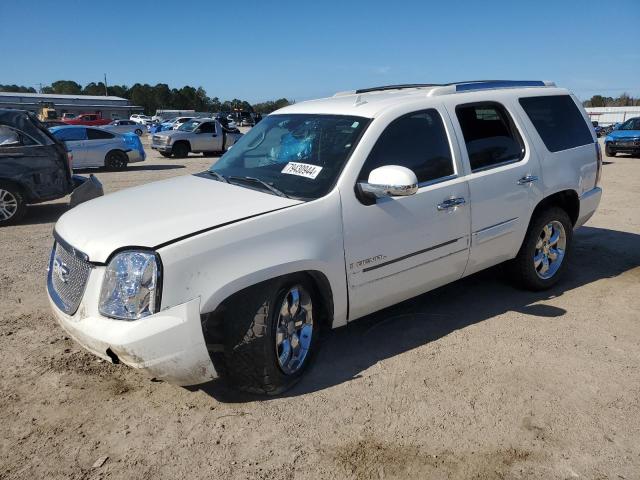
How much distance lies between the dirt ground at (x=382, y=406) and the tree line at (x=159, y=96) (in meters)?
98.1

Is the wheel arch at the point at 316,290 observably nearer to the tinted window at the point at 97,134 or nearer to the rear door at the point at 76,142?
the rear door at the point at 76,142

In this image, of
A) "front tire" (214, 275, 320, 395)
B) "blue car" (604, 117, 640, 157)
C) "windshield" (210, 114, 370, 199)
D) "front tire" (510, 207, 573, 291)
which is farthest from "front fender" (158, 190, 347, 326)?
"blue car" (604, 117, 640, 157)

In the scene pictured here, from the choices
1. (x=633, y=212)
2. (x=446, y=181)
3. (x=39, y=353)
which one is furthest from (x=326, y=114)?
(x=633, y=212)

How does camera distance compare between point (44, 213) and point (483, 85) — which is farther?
point (44, 213)

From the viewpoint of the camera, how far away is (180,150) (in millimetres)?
21438

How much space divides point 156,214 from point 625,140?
20.8 meters

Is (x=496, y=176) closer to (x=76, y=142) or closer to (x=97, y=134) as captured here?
(x=76, y=142)

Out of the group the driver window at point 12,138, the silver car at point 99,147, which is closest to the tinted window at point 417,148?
the driver window at point 12,138

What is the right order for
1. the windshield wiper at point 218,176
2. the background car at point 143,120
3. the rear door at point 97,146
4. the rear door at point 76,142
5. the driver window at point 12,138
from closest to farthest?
the windshield wiper at point 218,176, the driver window at point 12,138, the rear door at point 76,142, the rear door at point 97,146, the background car at point 143,120

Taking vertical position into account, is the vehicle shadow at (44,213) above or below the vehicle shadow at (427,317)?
above

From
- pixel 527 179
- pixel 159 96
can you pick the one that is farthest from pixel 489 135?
pixel 159 96

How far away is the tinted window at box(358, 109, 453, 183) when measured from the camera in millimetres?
3613

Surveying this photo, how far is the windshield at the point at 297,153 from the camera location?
3467 millimetres

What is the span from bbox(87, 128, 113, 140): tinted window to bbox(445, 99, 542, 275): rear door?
1467 cm
